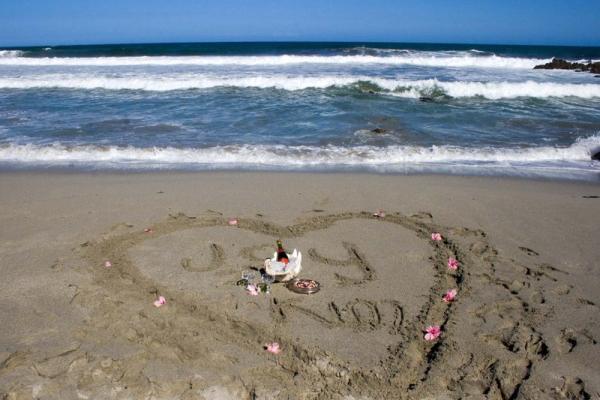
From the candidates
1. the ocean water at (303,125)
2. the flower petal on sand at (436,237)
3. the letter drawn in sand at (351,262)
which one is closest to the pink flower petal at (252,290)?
the letter drawn in sand at (351,262)

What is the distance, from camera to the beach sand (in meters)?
2.92

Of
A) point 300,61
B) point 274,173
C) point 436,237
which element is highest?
point 300,61

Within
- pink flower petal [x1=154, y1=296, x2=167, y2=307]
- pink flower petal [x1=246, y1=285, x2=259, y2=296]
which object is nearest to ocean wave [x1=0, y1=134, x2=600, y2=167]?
pink flower petal [x1=246, y1=285, x2=259, y2=296]

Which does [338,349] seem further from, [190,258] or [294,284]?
[190,258]

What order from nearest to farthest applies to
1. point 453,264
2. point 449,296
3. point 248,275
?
1. point 449,296
2. point 248,275
3. point 453,264

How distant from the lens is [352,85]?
1570 centimetres

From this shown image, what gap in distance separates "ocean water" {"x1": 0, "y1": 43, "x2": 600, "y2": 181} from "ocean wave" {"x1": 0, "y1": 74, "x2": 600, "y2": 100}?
0.06 m

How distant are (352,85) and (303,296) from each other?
1300 cm

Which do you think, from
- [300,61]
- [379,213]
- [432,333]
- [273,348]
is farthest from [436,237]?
[300,61]

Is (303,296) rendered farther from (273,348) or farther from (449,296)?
(449,296)

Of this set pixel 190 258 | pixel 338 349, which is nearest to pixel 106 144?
pixel 190 258

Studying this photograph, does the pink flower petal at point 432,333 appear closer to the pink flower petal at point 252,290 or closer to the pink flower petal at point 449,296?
the pink flower petal at point 449,296

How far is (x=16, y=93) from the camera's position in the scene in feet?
48.8

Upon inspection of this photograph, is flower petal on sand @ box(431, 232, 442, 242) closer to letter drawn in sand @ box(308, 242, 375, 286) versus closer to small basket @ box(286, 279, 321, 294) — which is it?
letter drawn in sand @ box(308, 242, 375, 286)
